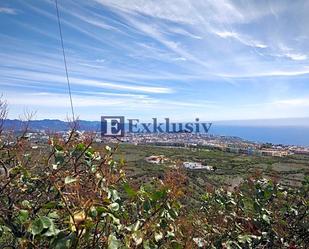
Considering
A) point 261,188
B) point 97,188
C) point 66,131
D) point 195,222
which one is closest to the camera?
point 97,188

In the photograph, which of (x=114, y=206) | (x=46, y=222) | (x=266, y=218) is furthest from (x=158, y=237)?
(x=266, y=218)

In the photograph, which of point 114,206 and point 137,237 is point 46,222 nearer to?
point 114,206

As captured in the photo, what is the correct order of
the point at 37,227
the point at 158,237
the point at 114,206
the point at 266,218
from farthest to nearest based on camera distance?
1. the point at 266,218
2. the point at 158,237
3. the point at 114,206
4. the point at 37,227

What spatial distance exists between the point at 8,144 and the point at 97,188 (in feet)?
3.99

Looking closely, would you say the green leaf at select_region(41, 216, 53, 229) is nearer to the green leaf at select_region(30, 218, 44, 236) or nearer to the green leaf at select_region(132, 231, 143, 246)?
the green leaf at select_region(30, 218, 44, 236)

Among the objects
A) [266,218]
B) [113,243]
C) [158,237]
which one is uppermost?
[113,243]

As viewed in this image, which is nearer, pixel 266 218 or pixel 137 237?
pixel 137 237

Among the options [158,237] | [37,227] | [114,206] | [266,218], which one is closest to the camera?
[37,227]

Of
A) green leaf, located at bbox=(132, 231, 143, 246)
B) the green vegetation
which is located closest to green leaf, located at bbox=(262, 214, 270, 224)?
Result: the green vegetation

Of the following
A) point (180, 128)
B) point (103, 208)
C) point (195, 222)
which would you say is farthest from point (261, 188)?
point (180, 128)

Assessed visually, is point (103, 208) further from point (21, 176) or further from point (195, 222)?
point (195, 222)

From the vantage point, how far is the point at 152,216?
1.77m

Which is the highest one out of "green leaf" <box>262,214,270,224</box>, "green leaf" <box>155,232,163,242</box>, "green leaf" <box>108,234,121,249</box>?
"green leaf" <box>108,234,121,249</box>

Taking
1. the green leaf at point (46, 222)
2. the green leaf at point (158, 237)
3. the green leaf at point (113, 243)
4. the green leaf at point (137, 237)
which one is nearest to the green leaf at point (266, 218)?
the green leaf at point (158, 237)
